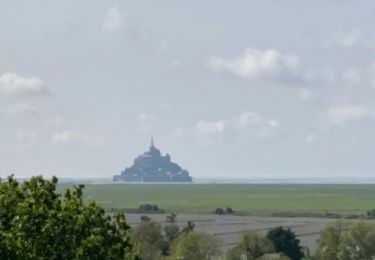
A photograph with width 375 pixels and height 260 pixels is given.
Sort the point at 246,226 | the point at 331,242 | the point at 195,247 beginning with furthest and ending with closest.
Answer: the point at 246,226 → the point at 331,242 → the point at 195,247

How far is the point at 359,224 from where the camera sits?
69875 millimetres

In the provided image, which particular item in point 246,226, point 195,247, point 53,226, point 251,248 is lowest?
point 251,248

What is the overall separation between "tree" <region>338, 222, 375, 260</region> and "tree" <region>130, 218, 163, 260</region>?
15.0m

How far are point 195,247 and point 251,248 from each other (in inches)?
273

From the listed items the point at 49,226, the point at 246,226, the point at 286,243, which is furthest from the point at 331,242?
the point at 246,226

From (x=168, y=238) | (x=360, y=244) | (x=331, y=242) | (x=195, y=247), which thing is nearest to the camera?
(x=360, y=244)

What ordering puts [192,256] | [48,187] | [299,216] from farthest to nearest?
1. [299,216]
2. [192,256]
3. [48,187]

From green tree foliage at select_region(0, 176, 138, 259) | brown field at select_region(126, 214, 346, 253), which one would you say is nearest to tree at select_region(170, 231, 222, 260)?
brown field at select_region(126, 214, 346, 253)

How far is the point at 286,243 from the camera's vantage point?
8275cm

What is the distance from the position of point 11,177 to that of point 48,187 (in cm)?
123

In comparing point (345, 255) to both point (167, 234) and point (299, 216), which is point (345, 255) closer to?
point (167, 234)

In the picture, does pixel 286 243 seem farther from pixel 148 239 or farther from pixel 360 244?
pixel 360 244

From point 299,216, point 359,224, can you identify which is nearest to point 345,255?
point 359,224

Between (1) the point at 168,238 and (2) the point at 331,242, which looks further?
(1) the point at 168,238
